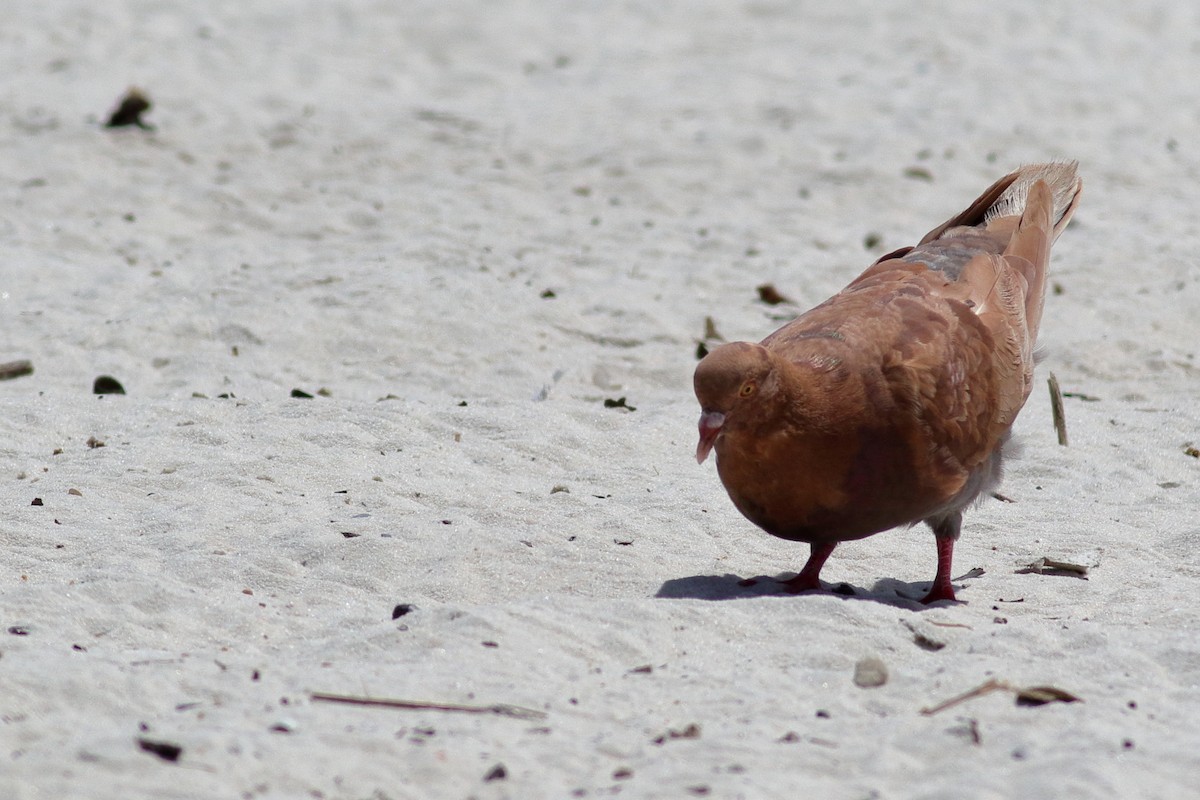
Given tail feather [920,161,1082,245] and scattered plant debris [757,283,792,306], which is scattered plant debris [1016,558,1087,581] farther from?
scattered plant debris [757,283,792,306]

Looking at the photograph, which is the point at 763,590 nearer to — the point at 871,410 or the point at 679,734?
the point at 871,410

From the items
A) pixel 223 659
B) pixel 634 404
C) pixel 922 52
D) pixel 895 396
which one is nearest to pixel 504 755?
pixel 223 659

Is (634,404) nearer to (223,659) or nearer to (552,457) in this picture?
(552,457)

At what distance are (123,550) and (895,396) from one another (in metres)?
2.64

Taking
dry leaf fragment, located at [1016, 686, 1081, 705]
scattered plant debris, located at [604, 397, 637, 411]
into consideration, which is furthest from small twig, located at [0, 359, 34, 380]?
dry leaf fragment, located at [1016, 686, 1081, 705]

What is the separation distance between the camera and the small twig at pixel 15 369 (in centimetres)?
721

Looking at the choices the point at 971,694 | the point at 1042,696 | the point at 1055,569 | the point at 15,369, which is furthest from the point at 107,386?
the point at 1042,696

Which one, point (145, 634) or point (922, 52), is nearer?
point (145, 634)

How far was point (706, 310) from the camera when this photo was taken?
344 inches

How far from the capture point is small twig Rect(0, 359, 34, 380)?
23.7 feet

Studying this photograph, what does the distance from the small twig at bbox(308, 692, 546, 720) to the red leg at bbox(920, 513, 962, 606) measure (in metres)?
1.87

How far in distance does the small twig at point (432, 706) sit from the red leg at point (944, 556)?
1870 millimetres

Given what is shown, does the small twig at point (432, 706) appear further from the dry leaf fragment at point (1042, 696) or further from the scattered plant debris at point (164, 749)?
the dry leaf fragment at point (1042, 696)

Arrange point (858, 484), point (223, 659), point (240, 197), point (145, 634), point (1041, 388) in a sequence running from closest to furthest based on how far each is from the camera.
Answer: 1. point (223, 659)
2. point (145, 634)
3. point (858, 484)
4. point (1041, 388)
5. point (240, 197)
